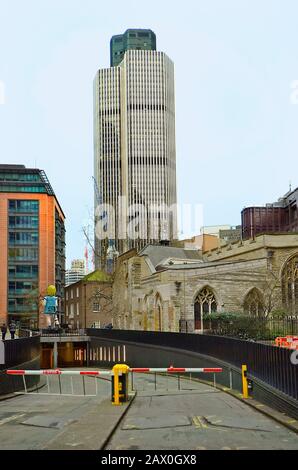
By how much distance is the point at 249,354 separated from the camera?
64.8 feet

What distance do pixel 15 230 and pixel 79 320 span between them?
28.1m

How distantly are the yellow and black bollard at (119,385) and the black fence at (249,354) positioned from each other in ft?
13.1

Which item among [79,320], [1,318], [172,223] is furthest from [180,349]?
[172,223]

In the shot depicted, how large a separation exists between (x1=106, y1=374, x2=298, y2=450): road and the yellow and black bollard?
1.55 ft

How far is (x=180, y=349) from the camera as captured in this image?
34219 mm

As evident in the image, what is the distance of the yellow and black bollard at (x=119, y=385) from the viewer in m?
17.9

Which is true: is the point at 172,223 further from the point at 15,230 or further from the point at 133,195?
the point at 15,230

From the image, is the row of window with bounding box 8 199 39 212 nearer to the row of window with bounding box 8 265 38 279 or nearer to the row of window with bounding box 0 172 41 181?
the row of window with bounding box 0 172 41 181

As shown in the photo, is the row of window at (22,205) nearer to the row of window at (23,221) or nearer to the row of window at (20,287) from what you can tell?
the row of window at (23,221)

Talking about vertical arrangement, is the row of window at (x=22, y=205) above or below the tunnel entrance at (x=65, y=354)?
above

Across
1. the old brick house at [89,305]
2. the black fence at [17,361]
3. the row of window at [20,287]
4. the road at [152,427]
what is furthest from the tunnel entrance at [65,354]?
the row of window at [20,287]

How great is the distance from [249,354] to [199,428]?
7.62 metres

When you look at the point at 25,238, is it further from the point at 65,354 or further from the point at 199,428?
the point at 199,428
